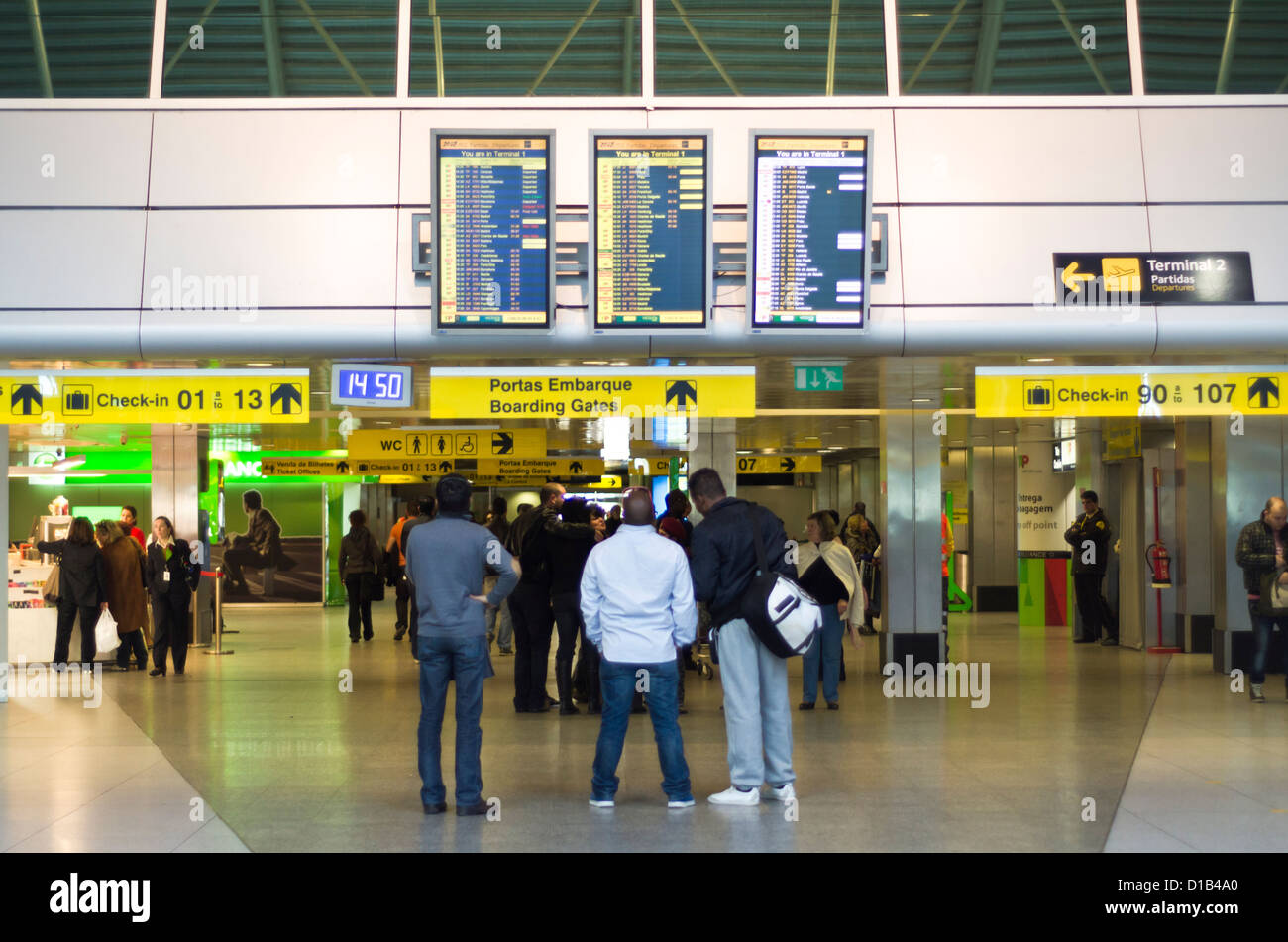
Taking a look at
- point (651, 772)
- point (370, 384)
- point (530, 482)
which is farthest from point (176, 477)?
point (530, 482)

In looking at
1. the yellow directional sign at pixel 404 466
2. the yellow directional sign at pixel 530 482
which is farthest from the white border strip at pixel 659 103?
the yellow directional sign at pixel 530 482

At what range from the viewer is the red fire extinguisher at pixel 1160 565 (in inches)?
620

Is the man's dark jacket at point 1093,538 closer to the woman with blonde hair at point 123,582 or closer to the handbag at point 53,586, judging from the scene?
the woman with blonde hair at point 123,582

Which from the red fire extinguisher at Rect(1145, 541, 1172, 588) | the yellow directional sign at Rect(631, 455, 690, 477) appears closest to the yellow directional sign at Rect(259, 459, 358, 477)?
the yellow directional sign at Rect(631, 455, 690, 477)

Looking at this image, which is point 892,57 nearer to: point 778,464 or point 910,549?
point 910,549

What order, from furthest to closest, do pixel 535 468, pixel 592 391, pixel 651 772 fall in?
pixel 535 468 → pixel 592 391 → pixel 651 772

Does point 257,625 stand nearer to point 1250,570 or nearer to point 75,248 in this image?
point 75,248

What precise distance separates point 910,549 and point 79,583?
8.58 meters

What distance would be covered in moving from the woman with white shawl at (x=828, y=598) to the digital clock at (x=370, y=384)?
360 cm

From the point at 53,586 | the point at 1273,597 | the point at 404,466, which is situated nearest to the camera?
the point at 1273,597

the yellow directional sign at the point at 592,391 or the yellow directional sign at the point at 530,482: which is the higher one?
the yellow directional sign at the point at 592,391

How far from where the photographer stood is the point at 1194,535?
1508cm

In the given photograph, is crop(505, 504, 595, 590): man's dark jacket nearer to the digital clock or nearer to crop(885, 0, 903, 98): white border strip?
the digital clock

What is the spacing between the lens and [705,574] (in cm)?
717
